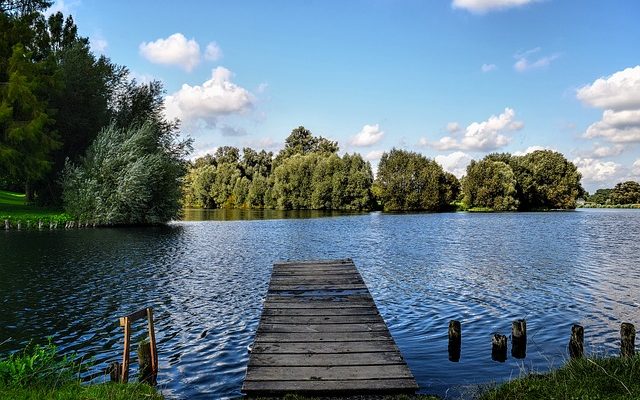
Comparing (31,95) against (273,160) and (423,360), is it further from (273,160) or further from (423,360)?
(273,160)

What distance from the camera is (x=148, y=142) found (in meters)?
59.7

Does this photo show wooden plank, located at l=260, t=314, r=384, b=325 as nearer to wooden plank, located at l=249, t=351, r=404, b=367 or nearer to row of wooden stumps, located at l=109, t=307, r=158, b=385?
wooden plank, located at l=249, t=351, r=404, b=367

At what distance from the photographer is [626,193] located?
16638cm

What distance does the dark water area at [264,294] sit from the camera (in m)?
13.1

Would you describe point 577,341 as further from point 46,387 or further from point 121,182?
point 121,182

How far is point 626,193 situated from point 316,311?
188 metres

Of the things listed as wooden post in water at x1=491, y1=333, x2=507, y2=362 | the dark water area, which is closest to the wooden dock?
the dark water area

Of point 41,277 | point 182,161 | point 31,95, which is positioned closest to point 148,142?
point 182,161

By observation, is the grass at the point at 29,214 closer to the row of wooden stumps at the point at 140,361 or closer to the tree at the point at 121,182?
the tree at the point at 121,182

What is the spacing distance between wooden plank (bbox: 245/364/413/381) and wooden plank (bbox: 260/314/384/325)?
3377 millimetres

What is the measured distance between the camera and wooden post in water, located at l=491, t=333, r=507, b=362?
1263 centimetres

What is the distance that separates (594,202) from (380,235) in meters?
171

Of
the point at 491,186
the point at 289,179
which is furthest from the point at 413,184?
the point at 289,179

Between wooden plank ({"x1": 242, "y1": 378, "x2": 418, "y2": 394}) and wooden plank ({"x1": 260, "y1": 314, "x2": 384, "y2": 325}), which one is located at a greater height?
wooden plank ({"x1": 260, "y1": 314, "x2": 384, "y2": 325})
